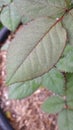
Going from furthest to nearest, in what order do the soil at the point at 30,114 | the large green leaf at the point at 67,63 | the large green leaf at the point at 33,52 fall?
1. the soil at the point at 30,114
2. the large green leaf at the point at 67,63
3. the large green leaf at the point at 33,52

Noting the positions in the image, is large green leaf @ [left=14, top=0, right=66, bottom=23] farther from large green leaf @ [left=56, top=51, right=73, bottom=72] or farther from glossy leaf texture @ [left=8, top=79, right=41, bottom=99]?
glossy leaf texture @ [left=8, top=79, right=41, bottom=99]

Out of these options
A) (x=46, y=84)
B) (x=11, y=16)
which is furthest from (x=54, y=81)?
(x=11, y=16)

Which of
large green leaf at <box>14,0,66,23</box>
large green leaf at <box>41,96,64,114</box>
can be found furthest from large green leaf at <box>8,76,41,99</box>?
large green leaf at <box>14,0,66,23</box>

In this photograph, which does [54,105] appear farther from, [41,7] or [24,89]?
[41,7]

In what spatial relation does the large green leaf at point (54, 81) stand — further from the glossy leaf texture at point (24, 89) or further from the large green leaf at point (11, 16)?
the large green leaf at point (11, 16)

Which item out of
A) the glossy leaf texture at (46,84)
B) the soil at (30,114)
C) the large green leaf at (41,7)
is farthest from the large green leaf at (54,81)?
the soil at (30,114)

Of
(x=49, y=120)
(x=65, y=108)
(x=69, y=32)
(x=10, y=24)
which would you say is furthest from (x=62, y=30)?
(x=49, y=120)
